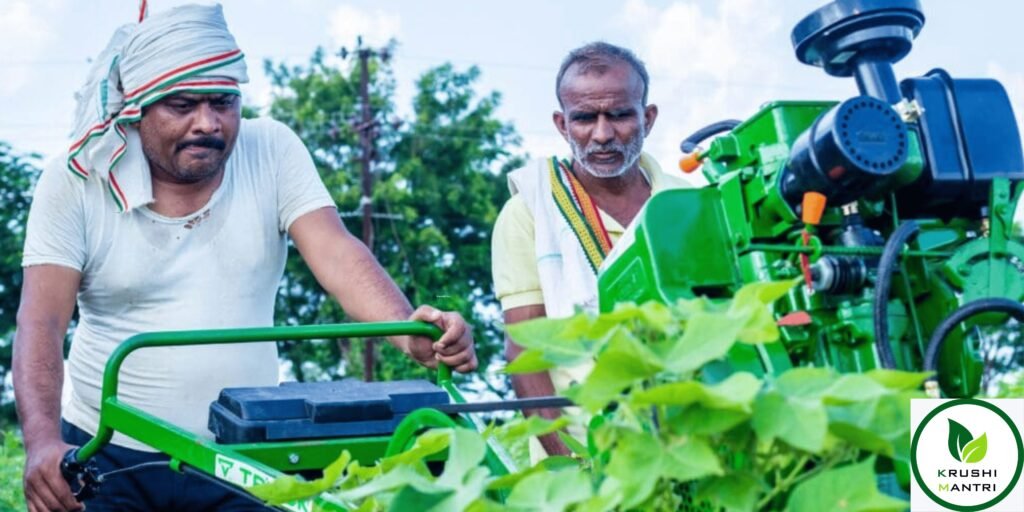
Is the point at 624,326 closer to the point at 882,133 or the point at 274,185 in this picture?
the point at 882,133

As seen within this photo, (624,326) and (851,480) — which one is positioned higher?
(624,326)

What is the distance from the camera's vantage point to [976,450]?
2.19m

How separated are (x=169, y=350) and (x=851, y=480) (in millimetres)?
2716

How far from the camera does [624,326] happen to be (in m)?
1.79

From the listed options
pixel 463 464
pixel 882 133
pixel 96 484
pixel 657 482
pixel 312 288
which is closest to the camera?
pixel 657 482

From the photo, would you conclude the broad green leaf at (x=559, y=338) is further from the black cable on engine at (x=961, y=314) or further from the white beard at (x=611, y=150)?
the white beard at (x=611, y=150)

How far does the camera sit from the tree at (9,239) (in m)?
→ 36.2

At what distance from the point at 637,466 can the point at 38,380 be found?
2468mm

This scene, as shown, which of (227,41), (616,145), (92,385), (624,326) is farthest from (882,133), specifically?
(92,385)

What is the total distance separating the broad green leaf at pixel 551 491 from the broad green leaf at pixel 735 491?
152 millimetres

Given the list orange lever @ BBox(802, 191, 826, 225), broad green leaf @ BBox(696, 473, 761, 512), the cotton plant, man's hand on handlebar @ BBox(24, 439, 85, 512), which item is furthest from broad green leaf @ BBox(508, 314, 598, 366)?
man's hand on handlebar @ BBox(24, 439, 85, 512)

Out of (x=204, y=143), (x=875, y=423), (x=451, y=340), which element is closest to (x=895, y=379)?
(x=875, y=423)

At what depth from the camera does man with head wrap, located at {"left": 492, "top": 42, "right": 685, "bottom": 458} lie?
4.24 metres

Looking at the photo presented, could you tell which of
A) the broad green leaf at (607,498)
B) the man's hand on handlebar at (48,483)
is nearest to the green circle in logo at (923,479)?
the broad green leaf at (607,498)
